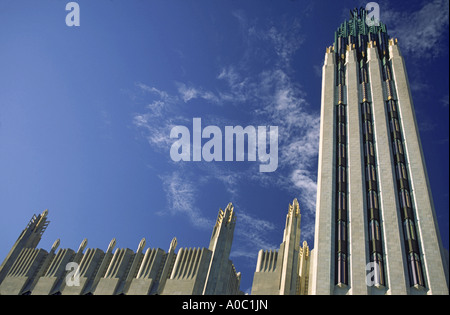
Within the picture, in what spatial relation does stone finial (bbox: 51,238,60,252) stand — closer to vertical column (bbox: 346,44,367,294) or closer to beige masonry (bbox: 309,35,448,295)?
beige masonry (bbox: 309,35,448,295)

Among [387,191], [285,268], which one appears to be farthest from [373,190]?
[285,268]

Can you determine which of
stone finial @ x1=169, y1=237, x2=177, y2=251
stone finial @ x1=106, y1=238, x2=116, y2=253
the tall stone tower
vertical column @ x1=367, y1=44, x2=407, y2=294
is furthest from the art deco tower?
Answer: stone finial @ x1=106, y1=238, x2=116, y2=253

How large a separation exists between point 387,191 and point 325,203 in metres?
7.15

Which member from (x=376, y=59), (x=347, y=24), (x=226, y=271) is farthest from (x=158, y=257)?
(x=347, y=24)

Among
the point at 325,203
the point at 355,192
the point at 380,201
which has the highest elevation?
the point at 355,192

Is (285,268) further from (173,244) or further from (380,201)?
(380,201)

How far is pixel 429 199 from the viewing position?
133 ft

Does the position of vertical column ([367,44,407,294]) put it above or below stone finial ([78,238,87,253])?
above

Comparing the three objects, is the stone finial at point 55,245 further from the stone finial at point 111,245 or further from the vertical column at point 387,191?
the vertical column at point 387,191

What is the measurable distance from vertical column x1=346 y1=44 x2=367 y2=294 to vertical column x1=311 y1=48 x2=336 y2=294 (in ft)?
6.51

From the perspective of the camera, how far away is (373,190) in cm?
4388

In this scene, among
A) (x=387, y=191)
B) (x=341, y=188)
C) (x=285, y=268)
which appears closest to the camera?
(x=285, y=268)

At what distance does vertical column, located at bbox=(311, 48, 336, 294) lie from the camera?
36625mm
